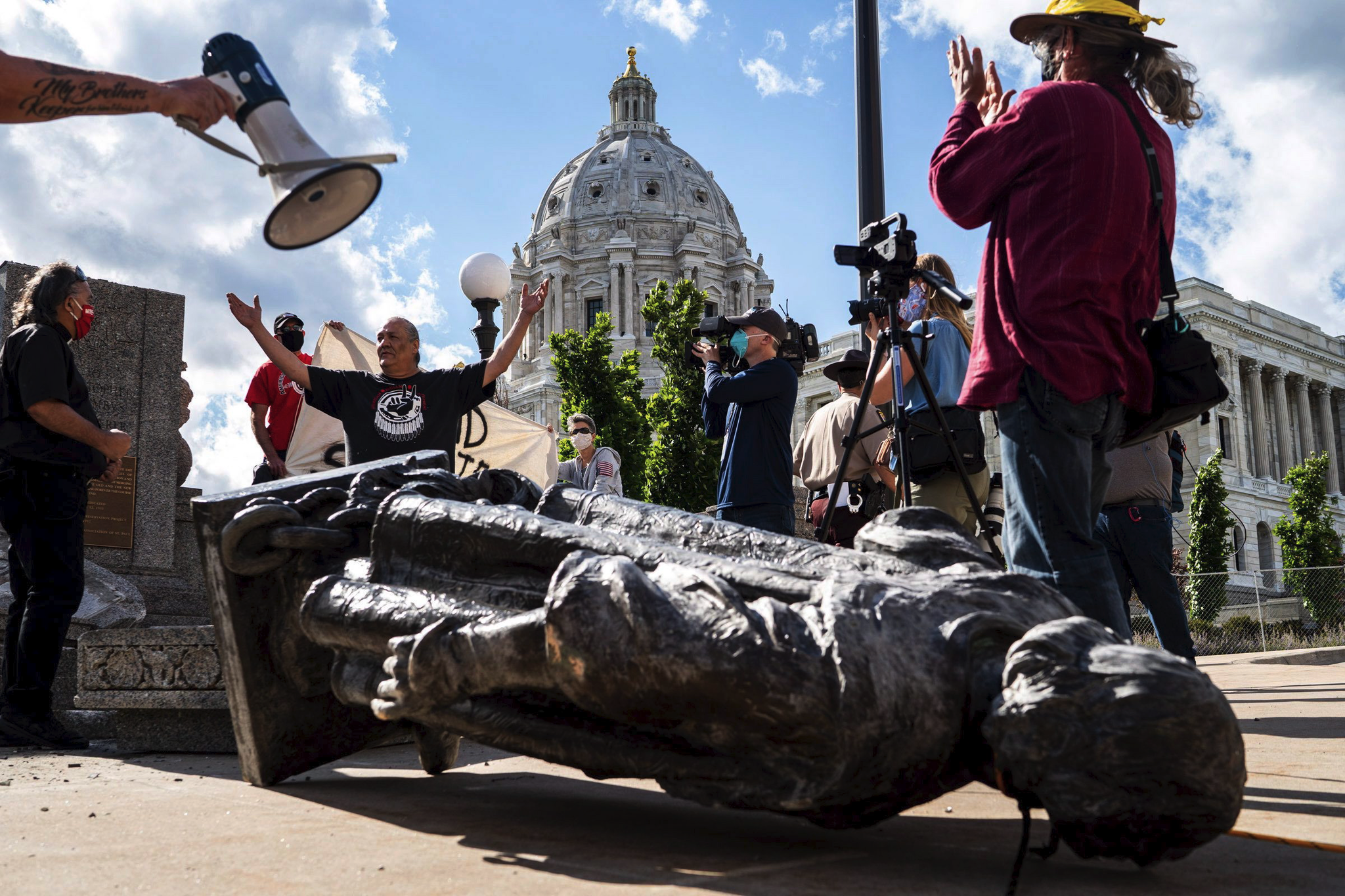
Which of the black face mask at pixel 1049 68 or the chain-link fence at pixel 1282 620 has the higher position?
the black face mask at pixel 1049 68

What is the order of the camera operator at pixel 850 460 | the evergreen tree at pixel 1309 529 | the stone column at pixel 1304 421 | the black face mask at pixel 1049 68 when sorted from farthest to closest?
the stone column at pixel 1304 421, the evergreen tree at pixel 1309 529, the camera operator at pixel 850 460, the black face mask at pixel 1049 68

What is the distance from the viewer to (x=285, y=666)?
9.62 ft

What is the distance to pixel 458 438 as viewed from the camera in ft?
17.7

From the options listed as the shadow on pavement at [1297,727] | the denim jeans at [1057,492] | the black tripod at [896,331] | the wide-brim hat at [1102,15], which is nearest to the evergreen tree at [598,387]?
the shadow on pavement at [1297,727]

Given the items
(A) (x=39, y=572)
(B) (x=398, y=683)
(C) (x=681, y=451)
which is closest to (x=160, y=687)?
(A) (x=39, y=572)

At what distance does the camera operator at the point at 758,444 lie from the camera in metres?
4.98

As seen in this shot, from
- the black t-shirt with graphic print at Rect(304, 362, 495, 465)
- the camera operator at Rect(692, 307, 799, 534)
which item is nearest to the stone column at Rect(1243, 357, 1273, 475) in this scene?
the camera operator at Rect(692, 307, 799, 534)

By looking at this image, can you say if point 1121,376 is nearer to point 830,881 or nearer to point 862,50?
point 830,881

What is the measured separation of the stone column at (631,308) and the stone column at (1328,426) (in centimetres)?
4252

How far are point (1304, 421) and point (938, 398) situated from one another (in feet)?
224

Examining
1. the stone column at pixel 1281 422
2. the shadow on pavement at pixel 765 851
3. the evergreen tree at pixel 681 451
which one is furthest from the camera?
the stone column at pixel 1281 422

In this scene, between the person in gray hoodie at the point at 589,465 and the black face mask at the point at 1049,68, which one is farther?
the person in gray hoodie at the point at 589,465

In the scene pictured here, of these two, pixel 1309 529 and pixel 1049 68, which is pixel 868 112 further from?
pixel 1309 529

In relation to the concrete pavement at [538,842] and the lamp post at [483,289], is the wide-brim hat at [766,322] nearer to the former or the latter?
the concrete pavement at [538,842]
